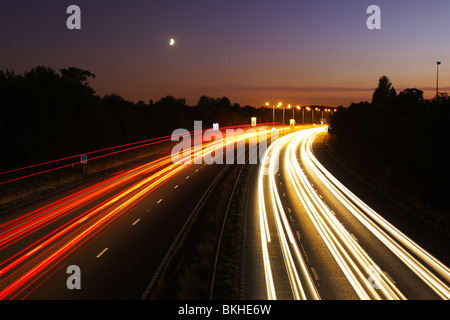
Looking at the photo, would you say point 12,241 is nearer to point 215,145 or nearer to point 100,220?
point 100,220

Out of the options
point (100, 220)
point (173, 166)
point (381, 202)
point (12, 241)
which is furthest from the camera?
point (173, 166)

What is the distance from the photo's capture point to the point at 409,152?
40.5 m

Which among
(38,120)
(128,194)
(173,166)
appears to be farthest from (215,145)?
(128,194)

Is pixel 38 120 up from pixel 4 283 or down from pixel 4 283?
up

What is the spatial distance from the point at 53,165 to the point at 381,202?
141 ft

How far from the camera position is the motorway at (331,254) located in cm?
1455

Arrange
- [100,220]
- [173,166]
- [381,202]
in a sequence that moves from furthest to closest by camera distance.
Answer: [173,166] → [381,202] → [100,220]

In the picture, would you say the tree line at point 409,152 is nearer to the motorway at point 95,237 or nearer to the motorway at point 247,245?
the motorway at point 247,245

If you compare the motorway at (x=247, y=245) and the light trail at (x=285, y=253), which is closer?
the light trail at (x=285, y=253)

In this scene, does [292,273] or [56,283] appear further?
[292,273]

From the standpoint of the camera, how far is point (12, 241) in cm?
1948

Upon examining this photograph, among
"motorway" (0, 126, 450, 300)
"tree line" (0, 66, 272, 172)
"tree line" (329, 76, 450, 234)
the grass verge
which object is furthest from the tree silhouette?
the grass verge

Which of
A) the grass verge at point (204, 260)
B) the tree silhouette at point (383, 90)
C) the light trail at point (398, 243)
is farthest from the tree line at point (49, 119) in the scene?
the tree silhouette at point (383, 90)

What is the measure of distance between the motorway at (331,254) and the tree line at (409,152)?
17.2 feet
